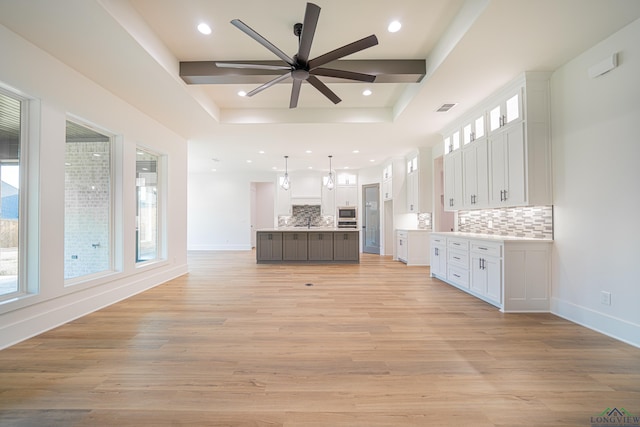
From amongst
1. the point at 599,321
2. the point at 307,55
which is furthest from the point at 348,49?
the point at 599,321

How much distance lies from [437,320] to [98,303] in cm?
422

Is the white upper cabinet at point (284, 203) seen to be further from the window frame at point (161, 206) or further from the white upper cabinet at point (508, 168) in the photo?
the white upper cabinet at point (508, 168)

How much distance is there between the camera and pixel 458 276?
4.39 metres

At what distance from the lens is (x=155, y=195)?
5145 mm

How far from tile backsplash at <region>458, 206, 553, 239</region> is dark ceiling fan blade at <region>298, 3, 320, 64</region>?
135 inches

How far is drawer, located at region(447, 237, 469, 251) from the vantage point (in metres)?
4.18

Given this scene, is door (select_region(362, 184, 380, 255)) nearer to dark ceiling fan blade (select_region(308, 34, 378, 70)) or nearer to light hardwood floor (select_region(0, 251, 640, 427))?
light hardwood floor (select_region(0, 251, 640, 427))

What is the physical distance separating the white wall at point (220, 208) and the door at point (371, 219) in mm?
3710

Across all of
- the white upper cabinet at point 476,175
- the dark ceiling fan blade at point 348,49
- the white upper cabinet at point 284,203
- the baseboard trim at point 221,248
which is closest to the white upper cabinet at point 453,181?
the white upper cabinet at point 476,175

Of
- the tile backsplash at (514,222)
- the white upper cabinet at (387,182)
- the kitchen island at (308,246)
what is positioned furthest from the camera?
the white upper cabinet at (387,182)

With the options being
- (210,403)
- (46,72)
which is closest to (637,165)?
(210,403)

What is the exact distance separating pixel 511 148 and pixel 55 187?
5.47 metres

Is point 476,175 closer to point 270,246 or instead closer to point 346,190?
point 270,246

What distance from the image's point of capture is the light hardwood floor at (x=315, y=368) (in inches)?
63.3
